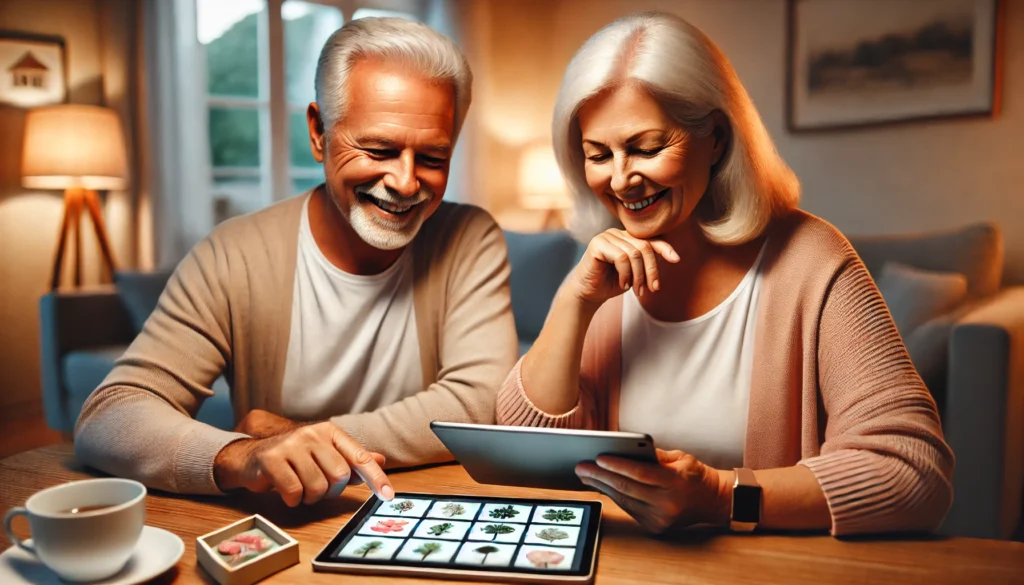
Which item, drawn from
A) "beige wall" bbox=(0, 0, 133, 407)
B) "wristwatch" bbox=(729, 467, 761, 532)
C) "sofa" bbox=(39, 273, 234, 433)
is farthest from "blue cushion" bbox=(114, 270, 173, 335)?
"wristwatch" bbox=(729, 467, 761, 532)

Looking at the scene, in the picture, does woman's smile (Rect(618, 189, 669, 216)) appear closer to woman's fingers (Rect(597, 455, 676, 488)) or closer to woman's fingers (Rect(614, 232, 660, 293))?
→ woman's fingers (Rect(614, 232, 660, 293))

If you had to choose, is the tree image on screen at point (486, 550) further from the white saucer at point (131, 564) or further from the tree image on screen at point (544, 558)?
the white saucer at point (131, 564)

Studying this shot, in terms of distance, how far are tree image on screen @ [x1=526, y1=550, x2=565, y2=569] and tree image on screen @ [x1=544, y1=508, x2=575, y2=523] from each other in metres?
0.07

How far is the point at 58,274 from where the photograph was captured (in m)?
3.46

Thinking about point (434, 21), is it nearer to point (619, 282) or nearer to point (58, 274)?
point (58, 274)

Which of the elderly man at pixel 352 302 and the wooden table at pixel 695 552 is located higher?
the elderly man at pixel 352 302

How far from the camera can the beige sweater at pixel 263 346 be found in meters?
1.02

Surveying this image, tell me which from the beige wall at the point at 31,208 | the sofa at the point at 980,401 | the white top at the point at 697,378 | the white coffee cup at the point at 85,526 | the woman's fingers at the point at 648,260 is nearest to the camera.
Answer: the white coffee cup at the point at 85,526

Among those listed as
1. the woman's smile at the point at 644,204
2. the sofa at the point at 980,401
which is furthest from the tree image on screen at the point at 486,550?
the sofa at the point at 980,401

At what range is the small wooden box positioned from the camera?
2.24 feet

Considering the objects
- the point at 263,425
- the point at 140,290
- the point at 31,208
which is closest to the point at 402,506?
the point at 263,425

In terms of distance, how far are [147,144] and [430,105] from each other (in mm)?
3058

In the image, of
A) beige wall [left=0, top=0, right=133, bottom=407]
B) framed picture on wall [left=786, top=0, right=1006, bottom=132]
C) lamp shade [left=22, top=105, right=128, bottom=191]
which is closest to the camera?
framed picture on wall [left=786, top=0, right=1006, bottom=132]

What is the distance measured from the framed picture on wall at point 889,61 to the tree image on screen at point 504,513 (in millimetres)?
2864
